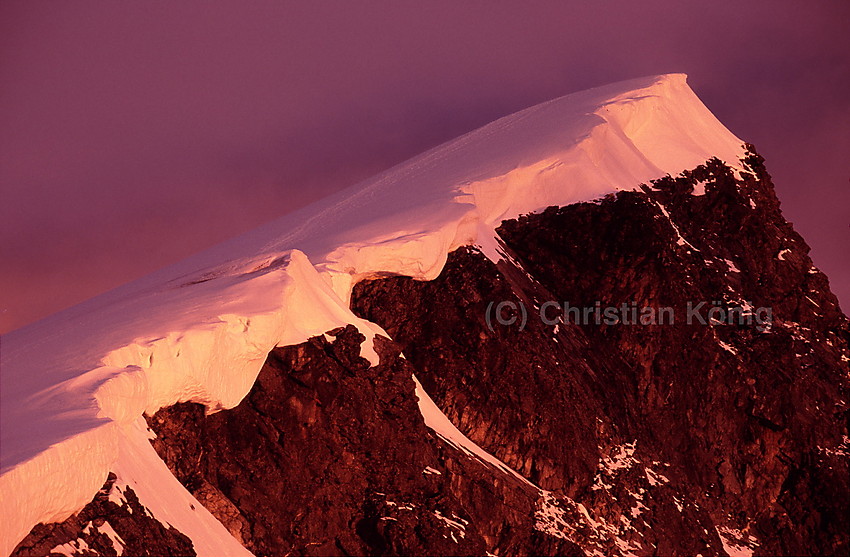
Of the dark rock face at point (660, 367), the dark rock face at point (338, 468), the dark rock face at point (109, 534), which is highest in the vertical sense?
the dark rock face at point (660, 367)

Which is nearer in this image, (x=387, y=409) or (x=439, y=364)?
(x=387, y=409)

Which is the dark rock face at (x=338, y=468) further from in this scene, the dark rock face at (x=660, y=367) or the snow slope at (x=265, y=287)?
the dark rock face at (x=660, y=367)

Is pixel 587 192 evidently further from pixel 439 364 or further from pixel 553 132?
pixel 439 364

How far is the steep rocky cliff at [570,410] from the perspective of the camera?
2997 cm

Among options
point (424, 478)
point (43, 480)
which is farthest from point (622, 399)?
point (43, 480)

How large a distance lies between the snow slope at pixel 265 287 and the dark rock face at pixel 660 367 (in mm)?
1192

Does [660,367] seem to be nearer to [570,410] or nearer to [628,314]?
[628,314]

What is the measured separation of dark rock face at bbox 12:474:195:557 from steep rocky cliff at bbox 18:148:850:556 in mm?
47

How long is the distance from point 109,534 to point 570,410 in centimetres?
1571

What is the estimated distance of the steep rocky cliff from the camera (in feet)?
98.3

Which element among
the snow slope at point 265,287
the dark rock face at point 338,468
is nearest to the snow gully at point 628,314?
the snow slope at point 265,287

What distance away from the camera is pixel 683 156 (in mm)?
47500

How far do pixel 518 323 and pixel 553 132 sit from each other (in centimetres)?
1007

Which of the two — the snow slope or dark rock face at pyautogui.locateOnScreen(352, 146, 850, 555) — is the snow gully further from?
the snow slope
